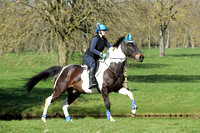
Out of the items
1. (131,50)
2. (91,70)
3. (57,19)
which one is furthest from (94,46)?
(57,19)

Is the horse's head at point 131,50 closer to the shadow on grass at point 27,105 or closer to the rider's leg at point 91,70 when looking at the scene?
the rider's leg at point 91,70

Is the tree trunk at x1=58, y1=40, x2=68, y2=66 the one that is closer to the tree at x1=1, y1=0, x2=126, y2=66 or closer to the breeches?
the tree at x1=1, y1=0, x2=126, y2=66

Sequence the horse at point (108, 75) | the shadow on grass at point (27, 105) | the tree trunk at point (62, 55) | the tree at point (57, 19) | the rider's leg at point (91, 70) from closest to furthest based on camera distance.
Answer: the horse at point (108, 75) < the rider's leg at point (91, 70) < the shadow on grass at point (27, 105) < the tree at point (57, 19) < the tree trunk at point (62, 55)

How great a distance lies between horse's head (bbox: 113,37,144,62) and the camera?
11.1 meters

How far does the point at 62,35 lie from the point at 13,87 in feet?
23.6

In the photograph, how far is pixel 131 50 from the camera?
11.3 meters

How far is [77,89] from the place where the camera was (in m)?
12.2

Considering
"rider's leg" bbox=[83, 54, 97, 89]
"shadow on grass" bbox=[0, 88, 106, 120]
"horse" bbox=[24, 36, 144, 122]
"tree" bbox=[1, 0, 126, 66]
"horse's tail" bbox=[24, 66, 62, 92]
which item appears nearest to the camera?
"horse" bbox=[24, 36, 144, 122]

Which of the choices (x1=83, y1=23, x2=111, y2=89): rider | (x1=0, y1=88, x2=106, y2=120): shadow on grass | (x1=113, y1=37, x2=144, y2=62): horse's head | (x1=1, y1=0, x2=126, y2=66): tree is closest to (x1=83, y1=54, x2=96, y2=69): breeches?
(x1=83, y1=23, x2=111, y2=89): rider

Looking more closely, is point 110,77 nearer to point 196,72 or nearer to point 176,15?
point 176,15

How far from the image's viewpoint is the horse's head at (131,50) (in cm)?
1112

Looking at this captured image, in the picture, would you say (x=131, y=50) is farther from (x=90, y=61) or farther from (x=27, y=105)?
(x=27, y=105)

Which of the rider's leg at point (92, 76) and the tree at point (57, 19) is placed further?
the tree at point (57, 19)

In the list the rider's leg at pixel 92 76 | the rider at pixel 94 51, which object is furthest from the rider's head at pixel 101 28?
the rider's leg at pixel 92 76
